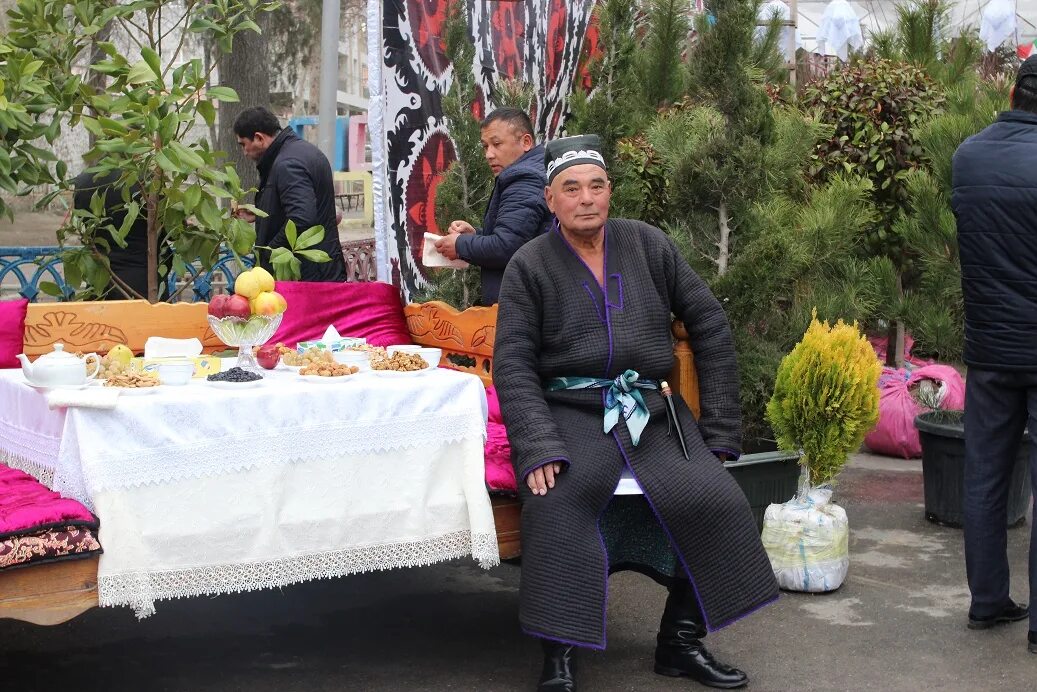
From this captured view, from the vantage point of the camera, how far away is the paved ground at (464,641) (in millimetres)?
4145

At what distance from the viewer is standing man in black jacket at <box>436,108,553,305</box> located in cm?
500

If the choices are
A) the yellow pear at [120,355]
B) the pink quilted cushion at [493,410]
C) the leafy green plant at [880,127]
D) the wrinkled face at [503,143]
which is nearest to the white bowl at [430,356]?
the pink quilted cushion at [493,410]

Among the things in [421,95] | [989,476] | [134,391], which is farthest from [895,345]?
[134,391]

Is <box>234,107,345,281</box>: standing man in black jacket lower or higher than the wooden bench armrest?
higher

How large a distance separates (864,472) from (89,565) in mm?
4720

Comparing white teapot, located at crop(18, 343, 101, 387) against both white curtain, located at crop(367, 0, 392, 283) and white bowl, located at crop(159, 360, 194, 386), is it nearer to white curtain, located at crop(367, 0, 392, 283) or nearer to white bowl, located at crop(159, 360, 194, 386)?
white bowl, located at crop(159, 360, 194, 386)

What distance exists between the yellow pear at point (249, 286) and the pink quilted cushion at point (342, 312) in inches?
39.1

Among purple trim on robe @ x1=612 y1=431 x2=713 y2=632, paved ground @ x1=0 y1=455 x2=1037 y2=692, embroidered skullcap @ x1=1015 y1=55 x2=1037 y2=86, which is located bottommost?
paved ground @ x1=0 y1=455 x2=1037 y2=692

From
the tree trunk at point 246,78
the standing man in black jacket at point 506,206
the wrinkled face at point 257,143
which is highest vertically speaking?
the tree trunk at point 246,78

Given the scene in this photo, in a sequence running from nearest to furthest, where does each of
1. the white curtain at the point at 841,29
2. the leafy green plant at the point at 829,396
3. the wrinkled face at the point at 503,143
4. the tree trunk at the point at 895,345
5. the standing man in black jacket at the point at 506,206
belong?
the leafy green plant at the point at 829,396 → the standing man in black jacket at the point at 506,206 → the wrinkled face at the point at 503,143 → the tree trunk at the point at 895,345 → the white curtain at the point at 841,29

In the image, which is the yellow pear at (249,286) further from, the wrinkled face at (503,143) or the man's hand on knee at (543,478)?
the wrinkled face at (503,143)

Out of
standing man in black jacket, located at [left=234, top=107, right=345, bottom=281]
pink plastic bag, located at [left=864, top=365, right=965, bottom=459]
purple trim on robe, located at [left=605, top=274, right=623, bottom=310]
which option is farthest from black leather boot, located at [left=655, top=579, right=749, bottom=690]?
pink plastic bag, located at [left=864, top=365, right=965, bottom=459]

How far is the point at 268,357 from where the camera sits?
426cm

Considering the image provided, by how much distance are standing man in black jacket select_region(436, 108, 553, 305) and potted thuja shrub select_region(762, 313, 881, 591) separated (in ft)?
3.73
